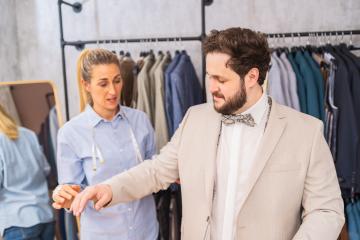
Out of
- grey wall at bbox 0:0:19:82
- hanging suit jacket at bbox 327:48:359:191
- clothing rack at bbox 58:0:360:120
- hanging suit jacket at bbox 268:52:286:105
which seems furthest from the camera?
grey wall at bbox 0:0:19:82

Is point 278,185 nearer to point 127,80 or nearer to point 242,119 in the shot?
point 242,119

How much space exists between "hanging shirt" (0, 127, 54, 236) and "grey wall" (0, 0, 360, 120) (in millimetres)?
962

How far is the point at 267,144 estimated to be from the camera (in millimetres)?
1340

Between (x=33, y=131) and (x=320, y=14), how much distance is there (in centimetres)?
221

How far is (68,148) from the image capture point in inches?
67.5

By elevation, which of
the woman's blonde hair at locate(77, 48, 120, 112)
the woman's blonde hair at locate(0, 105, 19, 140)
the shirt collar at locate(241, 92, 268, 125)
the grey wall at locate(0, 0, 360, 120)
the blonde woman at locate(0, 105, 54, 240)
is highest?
the grey wall at locate(0, 0, 360, 120)

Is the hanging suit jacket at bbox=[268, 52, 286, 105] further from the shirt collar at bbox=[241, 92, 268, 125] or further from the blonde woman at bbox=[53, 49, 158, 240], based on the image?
the blonde woman at bbox=[53, 49, 158, 240]

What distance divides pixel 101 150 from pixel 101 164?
63mm

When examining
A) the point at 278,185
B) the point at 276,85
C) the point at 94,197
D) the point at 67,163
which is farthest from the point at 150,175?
the point at 276,85

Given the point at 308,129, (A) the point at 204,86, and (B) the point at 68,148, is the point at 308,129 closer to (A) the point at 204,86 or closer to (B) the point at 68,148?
(B) the point at 68,148

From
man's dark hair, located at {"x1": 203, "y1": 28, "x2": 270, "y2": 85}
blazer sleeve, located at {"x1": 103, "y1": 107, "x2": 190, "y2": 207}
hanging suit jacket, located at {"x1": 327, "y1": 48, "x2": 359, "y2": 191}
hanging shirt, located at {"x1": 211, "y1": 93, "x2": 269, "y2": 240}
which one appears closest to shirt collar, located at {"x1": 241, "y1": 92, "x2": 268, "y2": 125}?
hanging shirt, located at {"x1": 211, "y1": 93, "x2": 269, "y2": 240}

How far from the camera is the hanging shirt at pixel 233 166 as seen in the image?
1380mm

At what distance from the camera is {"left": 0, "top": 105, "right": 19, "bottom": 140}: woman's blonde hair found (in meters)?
2.30

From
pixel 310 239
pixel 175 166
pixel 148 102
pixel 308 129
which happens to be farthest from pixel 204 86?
pixel 310 239
